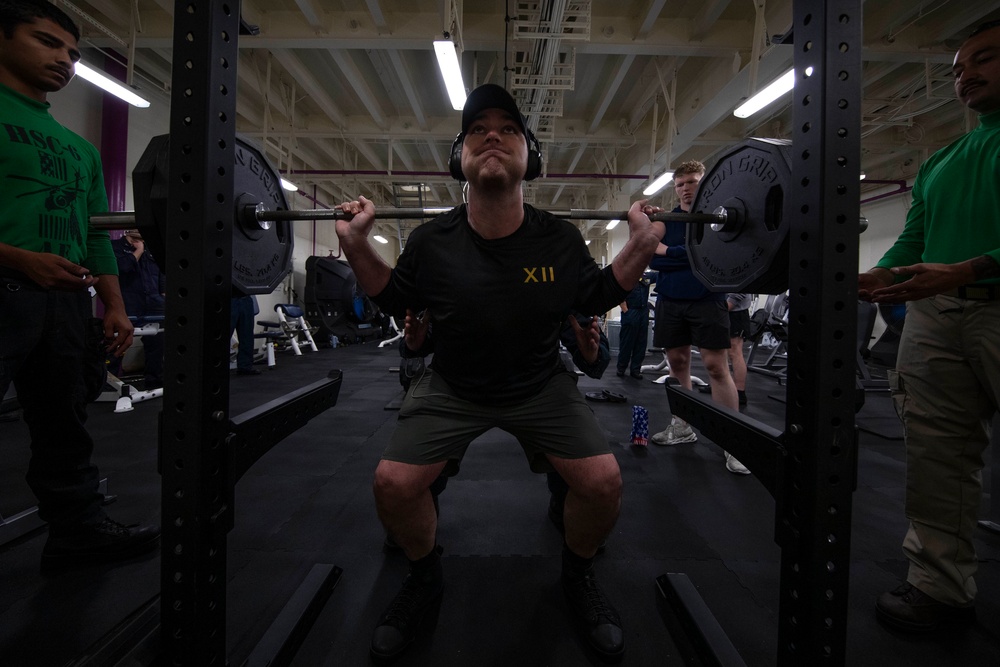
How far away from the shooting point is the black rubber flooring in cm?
101

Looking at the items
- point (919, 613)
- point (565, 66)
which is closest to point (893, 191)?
point (565, 66)

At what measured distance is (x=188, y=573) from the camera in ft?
2.36

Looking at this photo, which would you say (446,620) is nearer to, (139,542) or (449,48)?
(139,542)

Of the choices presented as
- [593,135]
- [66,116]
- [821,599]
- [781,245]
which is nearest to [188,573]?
[821,599]

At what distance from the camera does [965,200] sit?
1.01 metres

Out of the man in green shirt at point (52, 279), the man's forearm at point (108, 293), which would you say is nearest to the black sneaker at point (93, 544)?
the man in green shirt at point (52, 279)

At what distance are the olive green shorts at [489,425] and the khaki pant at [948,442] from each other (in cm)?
82

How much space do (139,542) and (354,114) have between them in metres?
A: 6.76

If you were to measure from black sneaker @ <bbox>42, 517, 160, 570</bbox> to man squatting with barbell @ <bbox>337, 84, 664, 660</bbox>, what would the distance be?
92 cm

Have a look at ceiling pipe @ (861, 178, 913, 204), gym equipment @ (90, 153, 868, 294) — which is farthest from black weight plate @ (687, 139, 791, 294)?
ceiling pipe @ (861, 178, 913, 204)

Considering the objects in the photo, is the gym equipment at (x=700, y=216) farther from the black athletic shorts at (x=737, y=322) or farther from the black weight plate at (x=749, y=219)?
the black athletic shorts at (x=737, y=322)

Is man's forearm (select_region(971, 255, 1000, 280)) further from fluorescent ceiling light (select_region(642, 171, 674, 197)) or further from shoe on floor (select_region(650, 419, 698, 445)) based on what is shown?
fluorescent ceiling light (select_region(642, 171, 674, 197))

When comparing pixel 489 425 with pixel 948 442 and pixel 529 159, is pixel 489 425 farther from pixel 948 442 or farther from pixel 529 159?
pixel 948 442

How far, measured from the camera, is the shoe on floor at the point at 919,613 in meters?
1.05
